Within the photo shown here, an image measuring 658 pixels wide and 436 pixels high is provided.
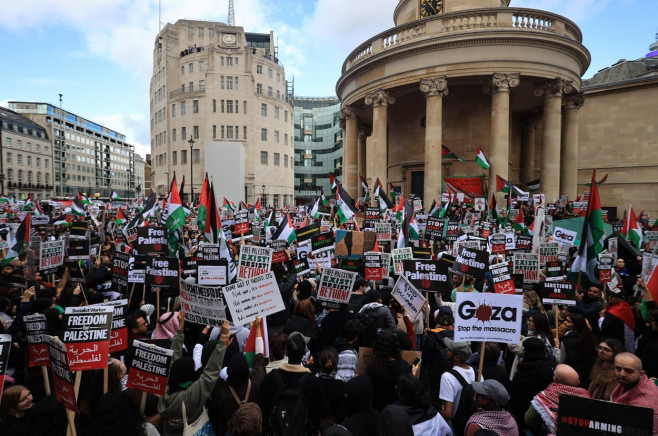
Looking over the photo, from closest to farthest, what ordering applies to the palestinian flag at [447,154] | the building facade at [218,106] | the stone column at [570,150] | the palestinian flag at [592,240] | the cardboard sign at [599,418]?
the cardboard sign at [599,418], the palestinian flag at [592,240], the palestinian flag at [447,154], the stone column at [570,150], the building facade at [218,106]

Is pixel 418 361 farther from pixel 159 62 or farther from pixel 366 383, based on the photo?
pixel 159 62

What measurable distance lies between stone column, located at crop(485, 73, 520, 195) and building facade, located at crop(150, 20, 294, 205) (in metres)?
43.2

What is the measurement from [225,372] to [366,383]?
60.0 inches

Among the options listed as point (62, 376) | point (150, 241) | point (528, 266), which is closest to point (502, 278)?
point (528, 266)

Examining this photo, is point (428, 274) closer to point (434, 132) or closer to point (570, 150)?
point (434, 132)

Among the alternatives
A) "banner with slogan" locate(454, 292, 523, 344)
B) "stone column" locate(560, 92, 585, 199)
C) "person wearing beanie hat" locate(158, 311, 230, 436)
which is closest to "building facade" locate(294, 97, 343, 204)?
"stone column" locate(560, 92, 585, 199)

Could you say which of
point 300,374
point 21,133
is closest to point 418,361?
point 300,374

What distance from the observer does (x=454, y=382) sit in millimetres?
4129

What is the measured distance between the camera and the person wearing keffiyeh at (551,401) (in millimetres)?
3539

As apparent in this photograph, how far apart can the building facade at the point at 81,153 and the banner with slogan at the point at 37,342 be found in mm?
96107

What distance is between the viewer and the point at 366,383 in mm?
3746

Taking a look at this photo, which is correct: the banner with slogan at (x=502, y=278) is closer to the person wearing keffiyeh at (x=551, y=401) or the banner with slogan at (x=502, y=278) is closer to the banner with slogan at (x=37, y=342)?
the person wearing keffiyeh at (x=551, y=401)

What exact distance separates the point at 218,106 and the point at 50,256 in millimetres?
59928

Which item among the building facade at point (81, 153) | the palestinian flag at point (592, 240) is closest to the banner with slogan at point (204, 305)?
the palestinian flag at point (592, 240)
